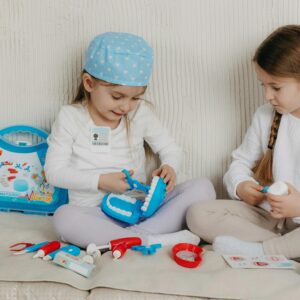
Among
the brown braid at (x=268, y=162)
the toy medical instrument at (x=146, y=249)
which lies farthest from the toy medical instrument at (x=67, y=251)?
the brown braid at (x=268, y=162)

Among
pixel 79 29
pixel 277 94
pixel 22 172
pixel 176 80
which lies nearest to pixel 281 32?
pixel 277 94

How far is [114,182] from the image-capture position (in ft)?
Answer: 4.77

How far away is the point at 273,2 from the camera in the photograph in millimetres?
1523

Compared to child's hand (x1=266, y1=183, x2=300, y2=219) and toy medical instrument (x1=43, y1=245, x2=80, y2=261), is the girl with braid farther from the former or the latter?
toy medical instrument (x1=43, y1=245, x2=80, y2=261)

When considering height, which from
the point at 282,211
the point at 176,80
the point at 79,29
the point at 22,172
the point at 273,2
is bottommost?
the point at 22,172

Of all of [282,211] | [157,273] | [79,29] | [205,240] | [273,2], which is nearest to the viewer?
[157,273]

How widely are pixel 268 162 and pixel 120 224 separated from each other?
0.45 m

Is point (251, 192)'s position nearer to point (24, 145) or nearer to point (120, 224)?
point (120, 224)

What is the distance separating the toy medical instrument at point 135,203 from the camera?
143 cm

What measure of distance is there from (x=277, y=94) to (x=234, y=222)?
1.15 ft

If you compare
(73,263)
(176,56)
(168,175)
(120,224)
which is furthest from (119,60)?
(73,263)

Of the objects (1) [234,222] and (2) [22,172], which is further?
(2) [22,172]

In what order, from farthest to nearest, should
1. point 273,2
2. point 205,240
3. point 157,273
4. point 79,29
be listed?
point 79,29 < point 273,2 < point 205,240 < point 157,273

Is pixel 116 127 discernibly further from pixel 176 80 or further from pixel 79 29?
pixel 79 29
